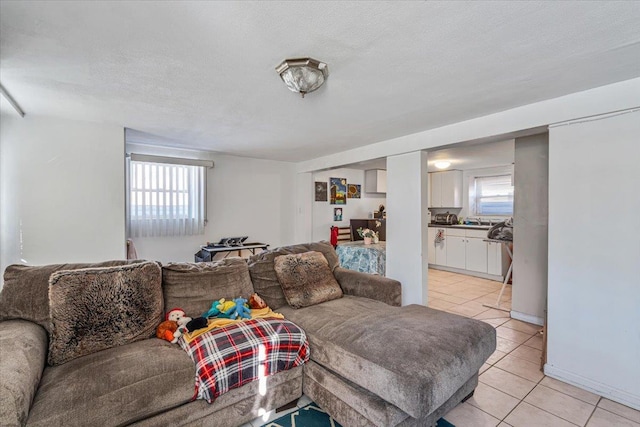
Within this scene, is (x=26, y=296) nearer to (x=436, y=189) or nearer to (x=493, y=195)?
(x=436, y=189)

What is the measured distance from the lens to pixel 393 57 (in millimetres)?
1728

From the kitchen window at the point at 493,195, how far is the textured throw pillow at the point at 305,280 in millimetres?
4828

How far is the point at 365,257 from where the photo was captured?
4.11 meters

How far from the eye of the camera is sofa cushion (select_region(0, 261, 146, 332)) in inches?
67.7

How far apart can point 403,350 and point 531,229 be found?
2757 mm

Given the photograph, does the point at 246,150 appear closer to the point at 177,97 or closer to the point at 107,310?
the point at 177,97

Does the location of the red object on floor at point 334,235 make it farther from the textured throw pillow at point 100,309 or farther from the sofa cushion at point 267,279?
the textured throw pillow at point 100,309

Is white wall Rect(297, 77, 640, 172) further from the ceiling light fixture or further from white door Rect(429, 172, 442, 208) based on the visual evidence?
white door Rect(429, 172, 442, 208)

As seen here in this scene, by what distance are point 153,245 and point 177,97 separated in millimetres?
2645

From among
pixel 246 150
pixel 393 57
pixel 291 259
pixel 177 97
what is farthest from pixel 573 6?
pixel 246 150

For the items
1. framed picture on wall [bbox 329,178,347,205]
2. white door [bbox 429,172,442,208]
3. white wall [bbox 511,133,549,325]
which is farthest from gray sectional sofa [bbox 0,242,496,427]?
white door [bbox 429,172,442,208]

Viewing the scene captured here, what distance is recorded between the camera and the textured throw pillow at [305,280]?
2.46m

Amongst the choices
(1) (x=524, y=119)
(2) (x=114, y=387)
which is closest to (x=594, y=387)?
(1) (x=524, y=119)

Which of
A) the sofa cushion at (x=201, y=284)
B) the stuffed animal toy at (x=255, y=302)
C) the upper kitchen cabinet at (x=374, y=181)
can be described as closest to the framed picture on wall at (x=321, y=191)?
the upper kitchen cabinet at (x=374, y=181)
